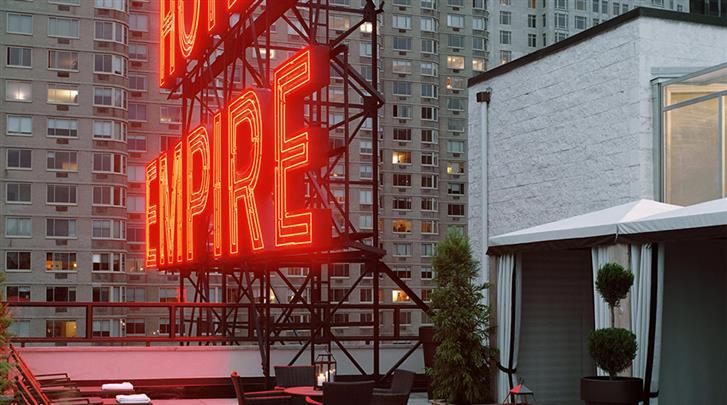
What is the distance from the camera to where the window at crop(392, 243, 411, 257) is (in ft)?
267

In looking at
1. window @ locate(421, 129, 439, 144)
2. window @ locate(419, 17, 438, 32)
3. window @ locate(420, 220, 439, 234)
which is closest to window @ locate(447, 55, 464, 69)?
window @ locate(419, 17, 438, 32)

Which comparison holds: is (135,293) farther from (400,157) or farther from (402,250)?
(400,157)

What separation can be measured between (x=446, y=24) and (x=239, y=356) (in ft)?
247

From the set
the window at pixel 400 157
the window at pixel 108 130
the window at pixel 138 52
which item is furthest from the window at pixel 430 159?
the window at pixel 108 130

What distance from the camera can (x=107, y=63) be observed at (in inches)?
2640

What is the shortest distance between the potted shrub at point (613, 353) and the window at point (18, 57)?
61.6 meters

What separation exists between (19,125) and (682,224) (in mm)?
61300

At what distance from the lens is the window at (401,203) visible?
3223 inches

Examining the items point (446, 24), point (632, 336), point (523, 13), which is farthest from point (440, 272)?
point (523, 13)

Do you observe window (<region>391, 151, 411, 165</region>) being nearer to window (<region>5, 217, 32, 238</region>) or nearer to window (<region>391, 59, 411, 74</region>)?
window (<region>391, 59, 411, 74</region>)

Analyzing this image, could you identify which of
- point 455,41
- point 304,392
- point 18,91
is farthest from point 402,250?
point 304,392

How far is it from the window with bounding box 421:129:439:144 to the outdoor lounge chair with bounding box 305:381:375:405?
7322 centimetres

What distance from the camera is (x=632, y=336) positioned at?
34.1 ft

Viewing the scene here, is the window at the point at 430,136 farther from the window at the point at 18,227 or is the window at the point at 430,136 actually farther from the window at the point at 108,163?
the window at the point at 18,227
